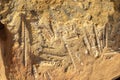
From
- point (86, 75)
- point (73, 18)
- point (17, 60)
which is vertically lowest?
point (86, 75)

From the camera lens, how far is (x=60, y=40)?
1593 mm

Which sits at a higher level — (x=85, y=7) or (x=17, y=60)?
(x=85, y=7)

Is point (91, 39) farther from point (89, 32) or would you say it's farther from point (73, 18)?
point (73, 18)

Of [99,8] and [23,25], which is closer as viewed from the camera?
[23,25]

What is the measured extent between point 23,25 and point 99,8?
0.42 m

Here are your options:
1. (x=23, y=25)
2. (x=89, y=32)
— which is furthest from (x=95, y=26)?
(x=23, y=25)

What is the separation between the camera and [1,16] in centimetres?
147

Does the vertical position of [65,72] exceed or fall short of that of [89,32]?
it falls short

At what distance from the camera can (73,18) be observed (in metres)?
1.61

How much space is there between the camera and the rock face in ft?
4.92

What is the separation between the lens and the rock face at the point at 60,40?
1501mm

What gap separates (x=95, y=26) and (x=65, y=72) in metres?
0.28

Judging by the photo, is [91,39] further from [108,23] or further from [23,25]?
[23,25]

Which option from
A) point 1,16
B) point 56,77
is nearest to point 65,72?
point 56,77
